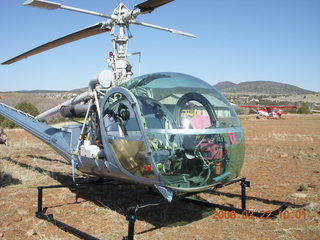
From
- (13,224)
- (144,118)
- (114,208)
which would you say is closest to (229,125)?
(144,118)

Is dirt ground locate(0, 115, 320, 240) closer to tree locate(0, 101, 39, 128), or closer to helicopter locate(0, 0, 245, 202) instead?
helicopter locate(0, 0, 245, 202)

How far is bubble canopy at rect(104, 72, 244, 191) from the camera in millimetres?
4469

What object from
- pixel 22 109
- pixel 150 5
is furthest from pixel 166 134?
pixel 22 109

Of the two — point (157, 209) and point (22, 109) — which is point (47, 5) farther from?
point (22, 109)

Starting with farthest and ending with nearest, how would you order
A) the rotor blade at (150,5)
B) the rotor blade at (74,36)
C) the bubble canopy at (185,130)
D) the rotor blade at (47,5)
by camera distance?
1. the rotor blade at (74,36)
2. the rotor blade at (47,5)
3. the rotor blade at (150,5)
4. the bubble canopy at (185,130)

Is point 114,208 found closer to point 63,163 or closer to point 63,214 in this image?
point 63,214

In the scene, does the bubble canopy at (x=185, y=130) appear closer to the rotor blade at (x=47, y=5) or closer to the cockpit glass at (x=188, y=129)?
the cockpit glass at (x=188, y=129)

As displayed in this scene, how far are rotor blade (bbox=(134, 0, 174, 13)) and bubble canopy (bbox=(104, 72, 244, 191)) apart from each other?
103 cm

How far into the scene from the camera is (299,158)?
11.3m

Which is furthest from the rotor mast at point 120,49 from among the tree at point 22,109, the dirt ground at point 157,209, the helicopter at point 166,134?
the tree at point 22,109

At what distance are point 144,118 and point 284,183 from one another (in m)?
5.00

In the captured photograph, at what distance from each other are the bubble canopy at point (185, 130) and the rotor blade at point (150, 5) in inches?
40.4

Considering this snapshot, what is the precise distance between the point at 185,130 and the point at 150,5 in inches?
81.0

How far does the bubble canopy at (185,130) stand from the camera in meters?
4.47
